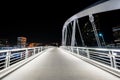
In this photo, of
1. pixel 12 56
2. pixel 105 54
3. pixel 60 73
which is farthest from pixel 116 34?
pixel 60 73

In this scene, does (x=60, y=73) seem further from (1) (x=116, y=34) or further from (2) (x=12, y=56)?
(1) (x=116, y=34)

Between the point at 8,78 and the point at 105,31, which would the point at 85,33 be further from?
the point at 8,78

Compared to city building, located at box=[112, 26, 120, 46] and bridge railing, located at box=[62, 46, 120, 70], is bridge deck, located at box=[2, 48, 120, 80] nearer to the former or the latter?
bridge railing, located at box=[62, 46, 120, 70]

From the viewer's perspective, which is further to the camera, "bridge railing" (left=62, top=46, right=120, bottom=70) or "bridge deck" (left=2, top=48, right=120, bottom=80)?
"bridge railing" (left=62, top=46, right=120, bottom=70)

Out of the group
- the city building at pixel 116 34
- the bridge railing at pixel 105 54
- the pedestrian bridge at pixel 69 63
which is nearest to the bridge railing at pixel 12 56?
the pedestrian bridge at pixel 69 63

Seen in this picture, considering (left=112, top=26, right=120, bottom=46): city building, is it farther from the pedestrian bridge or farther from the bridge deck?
the bridge deck

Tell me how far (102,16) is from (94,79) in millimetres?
105521

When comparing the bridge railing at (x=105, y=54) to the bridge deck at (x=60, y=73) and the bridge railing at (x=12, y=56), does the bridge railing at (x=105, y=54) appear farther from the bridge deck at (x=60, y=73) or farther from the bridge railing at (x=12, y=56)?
the bridge railing at (x=12, y=56)

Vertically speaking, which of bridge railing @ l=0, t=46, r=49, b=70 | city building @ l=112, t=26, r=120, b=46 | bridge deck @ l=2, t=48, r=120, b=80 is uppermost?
city building @ l=112, t=26, r=120, b=46

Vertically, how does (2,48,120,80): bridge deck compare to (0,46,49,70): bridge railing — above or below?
below

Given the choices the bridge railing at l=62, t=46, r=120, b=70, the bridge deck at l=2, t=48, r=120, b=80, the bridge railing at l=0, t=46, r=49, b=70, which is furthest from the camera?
the bridge railing at l=0, t=46, r=49, b=70

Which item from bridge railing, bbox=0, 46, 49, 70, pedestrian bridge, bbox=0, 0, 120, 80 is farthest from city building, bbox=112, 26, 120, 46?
bridge railing, bbox=0, 46, 49, 70

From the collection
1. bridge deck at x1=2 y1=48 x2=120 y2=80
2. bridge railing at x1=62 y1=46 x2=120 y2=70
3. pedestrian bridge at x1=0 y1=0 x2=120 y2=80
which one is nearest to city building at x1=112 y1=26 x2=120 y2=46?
pedestrian bridge at x1=0 y1=0 x2=120 y2=80

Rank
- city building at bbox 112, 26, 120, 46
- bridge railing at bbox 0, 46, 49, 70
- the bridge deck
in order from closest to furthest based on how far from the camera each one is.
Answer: the bridge deck
bridge railing at bbox 0, 46, 49, 70
city building at bbox 112, 26, 120, 46
